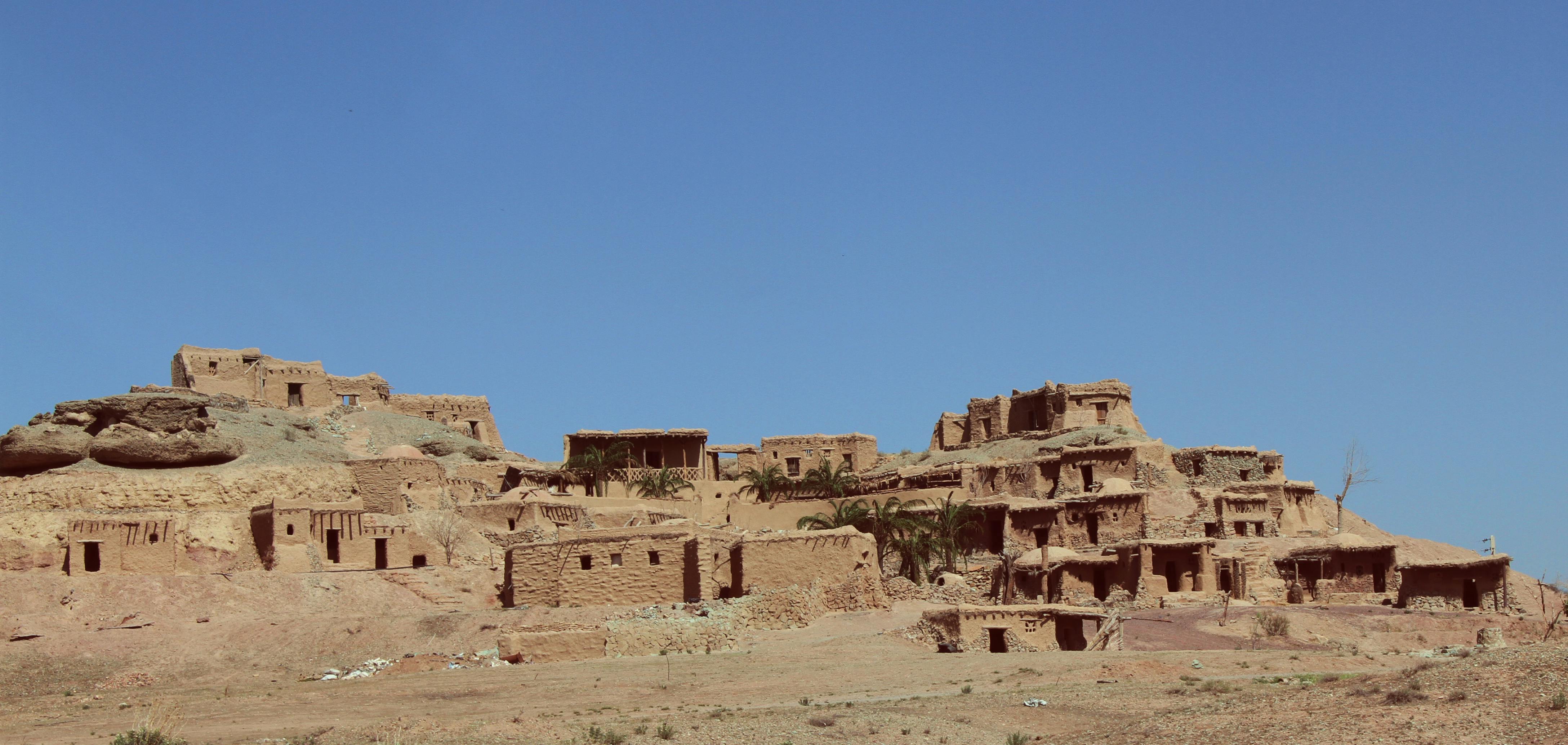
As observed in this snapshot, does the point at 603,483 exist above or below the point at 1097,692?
above

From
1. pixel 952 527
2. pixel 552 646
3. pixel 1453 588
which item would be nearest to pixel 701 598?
pixel 552 646

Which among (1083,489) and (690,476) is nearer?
(1083,489)

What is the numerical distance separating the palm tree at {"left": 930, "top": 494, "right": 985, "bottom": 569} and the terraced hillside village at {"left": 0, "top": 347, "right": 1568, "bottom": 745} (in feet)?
0.27

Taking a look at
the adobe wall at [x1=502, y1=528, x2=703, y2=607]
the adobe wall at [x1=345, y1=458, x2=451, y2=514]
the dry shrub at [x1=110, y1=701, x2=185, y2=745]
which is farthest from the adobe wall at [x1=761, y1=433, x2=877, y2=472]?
the dry shrub at [x1=110, y1=701, x2=185, y2=745]

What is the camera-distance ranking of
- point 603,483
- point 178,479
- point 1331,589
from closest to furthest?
point 1331,589 < point 178,479 < point 603,483

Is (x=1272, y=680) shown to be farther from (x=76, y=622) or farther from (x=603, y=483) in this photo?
(x=603, y=483)

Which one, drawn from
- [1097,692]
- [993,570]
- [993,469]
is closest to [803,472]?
[993,469]

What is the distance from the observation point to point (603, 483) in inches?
1937

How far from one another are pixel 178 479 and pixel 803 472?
21.1 m

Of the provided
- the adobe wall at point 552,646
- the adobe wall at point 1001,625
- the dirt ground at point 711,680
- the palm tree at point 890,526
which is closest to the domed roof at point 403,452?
the dirt ground at point 711,680

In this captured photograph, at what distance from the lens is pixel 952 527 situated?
133 ft

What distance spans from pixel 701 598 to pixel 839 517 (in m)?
10.8

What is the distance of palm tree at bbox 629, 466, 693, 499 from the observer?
47812 mm

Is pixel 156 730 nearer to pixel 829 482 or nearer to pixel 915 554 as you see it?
pixel 915 554
